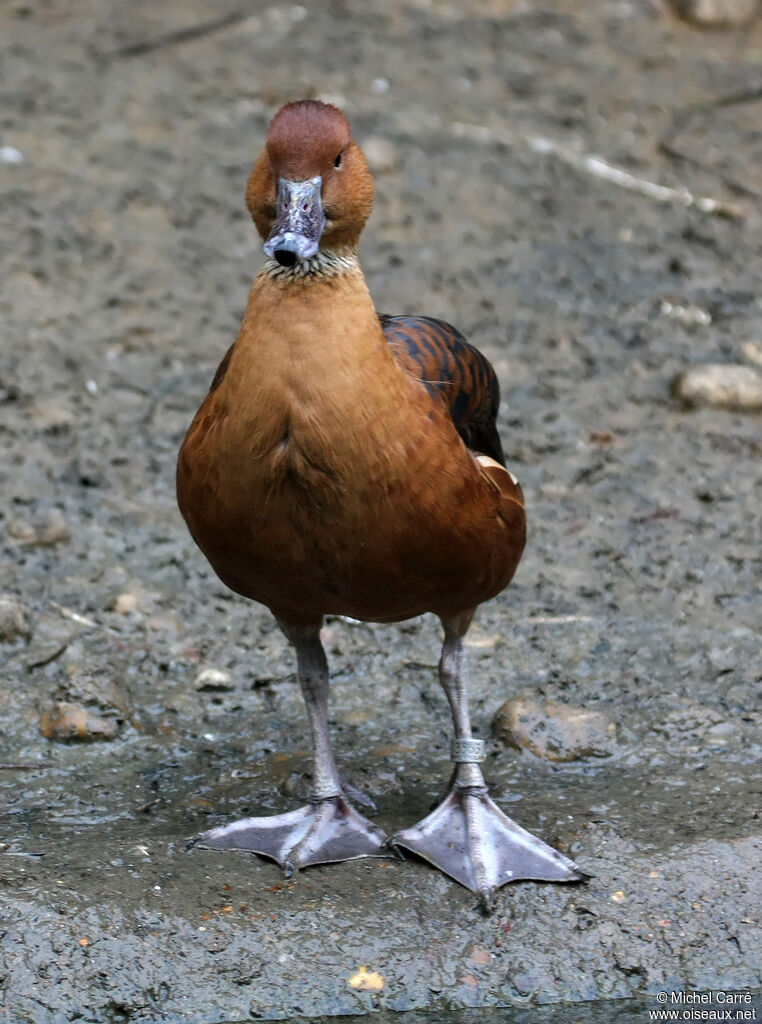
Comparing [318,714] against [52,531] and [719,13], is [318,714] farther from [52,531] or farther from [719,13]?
[719,13]

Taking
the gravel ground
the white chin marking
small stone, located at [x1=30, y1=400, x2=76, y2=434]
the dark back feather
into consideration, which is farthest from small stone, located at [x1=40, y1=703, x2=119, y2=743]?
small stone, located at [x1=30, y1=400, x2=76, y2=434]

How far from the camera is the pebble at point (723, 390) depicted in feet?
22.0

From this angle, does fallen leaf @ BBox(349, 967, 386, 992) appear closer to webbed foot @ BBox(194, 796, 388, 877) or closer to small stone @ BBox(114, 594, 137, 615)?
webbed foot @ BBox(194, 796, 388, 877)

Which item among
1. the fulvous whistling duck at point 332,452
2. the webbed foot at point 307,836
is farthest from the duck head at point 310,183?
the webbed foot at point 307,836

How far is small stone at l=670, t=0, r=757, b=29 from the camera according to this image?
10.2 m

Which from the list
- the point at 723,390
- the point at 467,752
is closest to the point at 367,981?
the point at 467,752

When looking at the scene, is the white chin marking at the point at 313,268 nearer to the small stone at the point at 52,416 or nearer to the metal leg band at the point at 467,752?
the metal leg band at the point at 467,752

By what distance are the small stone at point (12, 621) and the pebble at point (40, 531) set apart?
0.51m

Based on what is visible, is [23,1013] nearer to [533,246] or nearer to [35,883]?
[35,883]

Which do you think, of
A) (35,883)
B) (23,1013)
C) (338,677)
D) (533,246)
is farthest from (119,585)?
(533,246)

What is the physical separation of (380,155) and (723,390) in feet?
9.38

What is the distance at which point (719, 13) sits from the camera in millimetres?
10180

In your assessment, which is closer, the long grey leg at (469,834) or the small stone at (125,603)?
the long grey leg at (469,834)

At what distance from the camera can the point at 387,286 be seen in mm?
7645
